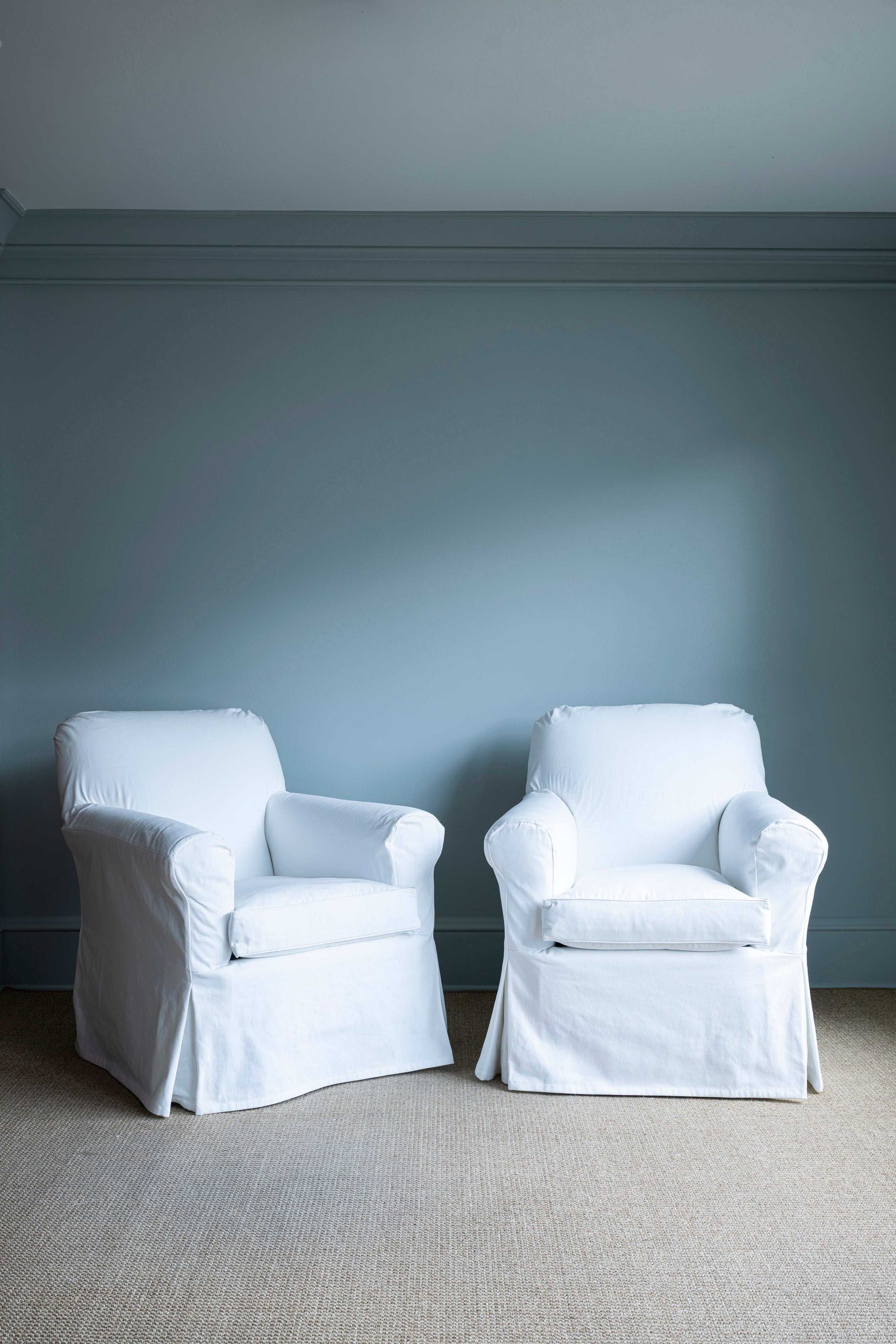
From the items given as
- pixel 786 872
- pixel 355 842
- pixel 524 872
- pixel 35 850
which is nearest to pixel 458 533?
pixel 355 842

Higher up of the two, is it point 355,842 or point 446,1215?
point 355,842

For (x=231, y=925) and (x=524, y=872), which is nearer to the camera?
(x=231, y=925)

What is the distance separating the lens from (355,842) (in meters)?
2.55

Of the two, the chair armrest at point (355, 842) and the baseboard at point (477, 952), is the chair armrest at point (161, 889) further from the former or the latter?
the baseboard at point (477, 952)

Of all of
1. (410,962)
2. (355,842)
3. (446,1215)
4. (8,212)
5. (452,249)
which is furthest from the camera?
(452,249)

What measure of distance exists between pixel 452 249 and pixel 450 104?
0.67 meters

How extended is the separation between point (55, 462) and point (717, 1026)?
273cm

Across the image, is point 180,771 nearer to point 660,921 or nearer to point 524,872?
point 524,872

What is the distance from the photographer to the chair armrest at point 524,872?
2.33 m

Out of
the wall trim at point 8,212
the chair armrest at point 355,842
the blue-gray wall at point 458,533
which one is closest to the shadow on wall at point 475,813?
the blue-gray wall at point 458,533

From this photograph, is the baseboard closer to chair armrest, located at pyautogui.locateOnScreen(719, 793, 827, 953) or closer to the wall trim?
chair armrest, located at pyautogui.locateOnScreen(719, 793, 827, 953)

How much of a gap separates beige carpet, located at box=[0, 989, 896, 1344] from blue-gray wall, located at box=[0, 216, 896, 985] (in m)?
1.04

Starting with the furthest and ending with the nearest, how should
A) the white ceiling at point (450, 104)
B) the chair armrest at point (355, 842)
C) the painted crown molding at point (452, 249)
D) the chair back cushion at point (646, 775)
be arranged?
1. the painted crown molding at point (452, 249)
2. the chair back cushion at point (646, 775)
3. the chair armrest at point (355, 842)
4. the white ceiling at point (450, 104)

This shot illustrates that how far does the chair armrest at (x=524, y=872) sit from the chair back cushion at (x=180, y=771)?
75 cm
